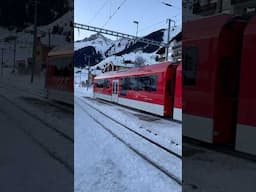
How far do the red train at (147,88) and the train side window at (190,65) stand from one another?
0.21 feet

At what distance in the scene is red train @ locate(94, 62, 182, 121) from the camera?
7.54ft

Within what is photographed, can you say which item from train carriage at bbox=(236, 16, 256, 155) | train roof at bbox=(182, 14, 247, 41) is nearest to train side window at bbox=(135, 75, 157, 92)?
train roof at bbox=(182, 14, 247, 41)

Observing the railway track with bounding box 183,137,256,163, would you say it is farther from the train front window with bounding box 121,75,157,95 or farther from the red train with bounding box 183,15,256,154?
the train front window with bounding box 121,75,157,95

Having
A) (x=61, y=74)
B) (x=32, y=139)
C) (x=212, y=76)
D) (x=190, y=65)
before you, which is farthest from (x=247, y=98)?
(x=32, y=139)

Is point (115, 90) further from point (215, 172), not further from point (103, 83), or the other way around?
point (215, 172)

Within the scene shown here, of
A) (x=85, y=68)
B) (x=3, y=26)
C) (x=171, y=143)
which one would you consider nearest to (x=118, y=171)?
(x=171, y=143)

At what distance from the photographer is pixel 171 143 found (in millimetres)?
2449

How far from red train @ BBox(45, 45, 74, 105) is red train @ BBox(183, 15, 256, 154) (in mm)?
684

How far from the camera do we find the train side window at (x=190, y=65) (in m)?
2.55

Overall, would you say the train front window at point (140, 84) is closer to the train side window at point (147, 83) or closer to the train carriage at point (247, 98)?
the train side window at point (147, 83)

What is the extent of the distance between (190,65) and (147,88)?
1.02ft

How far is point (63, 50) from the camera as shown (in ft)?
7.52

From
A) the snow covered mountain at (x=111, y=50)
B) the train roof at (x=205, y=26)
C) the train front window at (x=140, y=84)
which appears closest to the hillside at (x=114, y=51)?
the snow covered mountain at (x=111, y=50)

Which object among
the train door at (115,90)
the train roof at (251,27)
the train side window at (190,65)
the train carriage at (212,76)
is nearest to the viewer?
the train door at (115,90)
